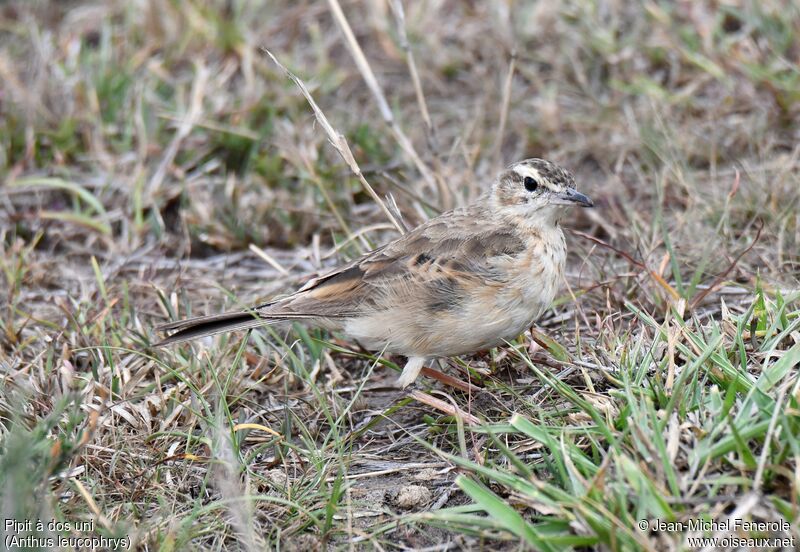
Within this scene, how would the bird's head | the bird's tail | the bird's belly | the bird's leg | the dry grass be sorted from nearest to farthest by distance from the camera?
the dry grass → the bird's belly → the bird's tail → the bird's leg → the bird's head

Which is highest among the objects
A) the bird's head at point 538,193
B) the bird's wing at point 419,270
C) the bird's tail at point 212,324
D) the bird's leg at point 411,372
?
→ the bird's head at point 538,193

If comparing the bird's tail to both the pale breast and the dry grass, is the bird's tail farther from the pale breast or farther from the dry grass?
the pale breast

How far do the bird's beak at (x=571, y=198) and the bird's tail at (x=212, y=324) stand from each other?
5.38ft

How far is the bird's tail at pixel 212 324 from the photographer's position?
16.5 ft

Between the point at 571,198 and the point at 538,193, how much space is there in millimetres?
205

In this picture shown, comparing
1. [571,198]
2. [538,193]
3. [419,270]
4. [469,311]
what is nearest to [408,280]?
[419,270]

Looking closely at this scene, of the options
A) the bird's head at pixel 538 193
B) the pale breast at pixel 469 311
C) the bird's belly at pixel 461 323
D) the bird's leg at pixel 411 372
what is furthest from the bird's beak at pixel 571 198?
the bird's leg at pixel 411 372

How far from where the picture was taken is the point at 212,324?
200 inches

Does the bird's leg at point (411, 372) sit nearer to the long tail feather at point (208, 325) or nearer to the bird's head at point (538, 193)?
the long tail feather at point (208, 325)

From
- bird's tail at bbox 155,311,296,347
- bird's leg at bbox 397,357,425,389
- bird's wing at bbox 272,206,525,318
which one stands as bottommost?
bird's leg at bbox 397,357,425,389

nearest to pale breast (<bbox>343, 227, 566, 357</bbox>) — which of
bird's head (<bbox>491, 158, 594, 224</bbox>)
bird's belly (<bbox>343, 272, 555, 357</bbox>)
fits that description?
bird's belly (<bbox>343, 272, 555, 357</bbox>)

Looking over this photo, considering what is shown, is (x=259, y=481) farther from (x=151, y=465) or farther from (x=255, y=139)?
(x=255, y=139)

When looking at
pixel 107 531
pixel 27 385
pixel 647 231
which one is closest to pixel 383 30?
pixel 647 231

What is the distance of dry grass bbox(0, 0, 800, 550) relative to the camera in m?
3.91
